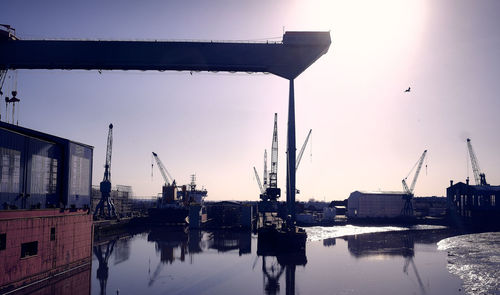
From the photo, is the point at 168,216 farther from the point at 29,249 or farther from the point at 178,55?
the point at 29,249

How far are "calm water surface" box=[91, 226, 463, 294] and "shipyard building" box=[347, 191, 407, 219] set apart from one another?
63.4m

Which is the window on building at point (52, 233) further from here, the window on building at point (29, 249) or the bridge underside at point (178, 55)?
the bridge underside at point (178, 55)

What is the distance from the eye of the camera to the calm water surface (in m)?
31.1

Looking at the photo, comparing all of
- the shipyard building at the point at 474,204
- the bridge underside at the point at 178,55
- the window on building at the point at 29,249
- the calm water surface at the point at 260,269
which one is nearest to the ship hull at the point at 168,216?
the calm water surface at the point at 260,269

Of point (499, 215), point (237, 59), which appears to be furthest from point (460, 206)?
point (237, 59)

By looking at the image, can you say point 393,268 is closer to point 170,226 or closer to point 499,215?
point 170,226

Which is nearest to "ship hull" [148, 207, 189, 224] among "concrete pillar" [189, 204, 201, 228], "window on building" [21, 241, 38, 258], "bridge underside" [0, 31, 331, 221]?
"concrete pillar" [189, 204, 201, 228]

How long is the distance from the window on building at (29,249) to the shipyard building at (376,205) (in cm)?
11028

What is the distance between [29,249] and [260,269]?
21.0 metres

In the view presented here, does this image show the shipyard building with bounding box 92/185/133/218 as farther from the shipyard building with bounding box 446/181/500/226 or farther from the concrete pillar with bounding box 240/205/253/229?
the shipyard building with bounding box 446/181/500/226

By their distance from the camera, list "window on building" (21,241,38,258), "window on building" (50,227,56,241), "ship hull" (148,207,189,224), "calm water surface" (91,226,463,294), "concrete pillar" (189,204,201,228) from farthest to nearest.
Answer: "ship hull" (148,207,189,224) → "concrete pillar" (189,204,201,228) → "calm water surface" (91,226,463,294) → "window on building" (50,227,56,241) → "window on building" (21,241,38,258)

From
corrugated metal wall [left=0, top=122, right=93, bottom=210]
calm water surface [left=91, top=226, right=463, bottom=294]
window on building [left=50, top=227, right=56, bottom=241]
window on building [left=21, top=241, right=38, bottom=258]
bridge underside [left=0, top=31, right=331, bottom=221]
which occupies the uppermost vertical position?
bridge underside [left=0, top=31, right=331, bottom=221]

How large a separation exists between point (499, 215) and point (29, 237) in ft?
361

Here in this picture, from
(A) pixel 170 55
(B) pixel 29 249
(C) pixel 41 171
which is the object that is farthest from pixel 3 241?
(A) pixel 170 55
